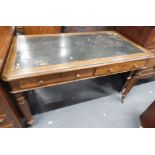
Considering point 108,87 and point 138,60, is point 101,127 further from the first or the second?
point 138,60

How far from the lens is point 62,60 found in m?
1.01

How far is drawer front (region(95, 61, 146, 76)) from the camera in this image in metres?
1.12

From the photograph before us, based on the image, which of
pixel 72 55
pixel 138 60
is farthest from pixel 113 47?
pixel 72 55

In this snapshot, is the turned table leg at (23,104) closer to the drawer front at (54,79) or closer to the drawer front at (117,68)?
the drawer front at (54,79)

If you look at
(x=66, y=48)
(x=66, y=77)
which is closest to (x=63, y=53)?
(x=66, y=48)

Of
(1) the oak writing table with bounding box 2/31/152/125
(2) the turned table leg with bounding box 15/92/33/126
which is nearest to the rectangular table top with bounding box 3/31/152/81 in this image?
(1) the oak writing table with bounding box 2/31/152/125

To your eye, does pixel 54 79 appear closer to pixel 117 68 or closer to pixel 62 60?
pixel 62 60

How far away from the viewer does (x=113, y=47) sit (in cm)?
129

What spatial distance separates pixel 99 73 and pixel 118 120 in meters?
0.70

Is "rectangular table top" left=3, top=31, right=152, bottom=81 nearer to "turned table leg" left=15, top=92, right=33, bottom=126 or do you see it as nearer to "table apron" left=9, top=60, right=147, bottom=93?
"table apron" left=9, top=60, right=147, bottom=93

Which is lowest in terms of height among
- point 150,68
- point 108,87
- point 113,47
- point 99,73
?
point 108,87

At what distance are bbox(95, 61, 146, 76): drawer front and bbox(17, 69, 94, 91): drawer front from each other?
86mm

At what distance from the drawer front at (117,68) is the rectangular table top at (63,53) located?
61 mm

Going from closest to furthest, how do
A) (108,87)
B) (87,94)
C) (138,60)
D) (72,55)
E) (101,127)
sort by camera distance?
(72,55) → (138,60) → (101,127) → (87,94) → (108,87)
